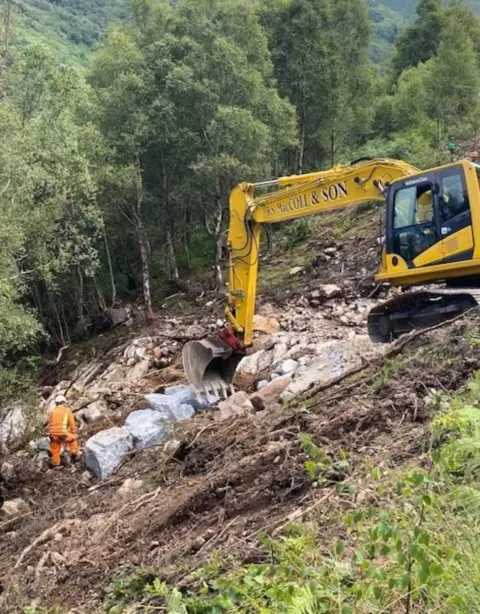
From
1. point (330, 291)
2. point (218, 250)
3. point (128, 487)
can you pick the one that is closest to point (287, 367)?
point (128, 487)

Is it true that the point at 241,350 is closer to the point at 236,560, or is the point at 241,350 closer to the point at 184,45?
the point at 236,560

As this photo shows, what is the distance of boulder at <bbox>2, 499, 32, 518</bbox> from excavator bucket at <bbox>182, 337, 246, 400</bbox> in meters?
3.09

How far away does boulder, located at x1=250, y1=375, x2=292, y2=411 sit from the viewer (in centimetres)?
829

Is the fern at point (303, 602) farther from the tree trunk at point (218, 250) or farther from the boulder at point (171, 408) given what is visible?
the tree trunk at point (218, 250)

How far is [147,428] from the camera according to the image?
360 inches

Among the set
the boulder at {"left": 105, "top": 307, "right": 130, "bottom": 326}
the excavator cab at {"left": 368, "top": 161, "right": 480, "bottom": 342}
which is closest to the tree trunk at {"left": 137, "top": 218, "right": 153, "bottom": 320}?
the boulder at {"left": 105, "top": 307, "right": 130, "bottom": 326}

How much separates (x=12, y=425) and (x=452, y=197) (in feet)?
25.0

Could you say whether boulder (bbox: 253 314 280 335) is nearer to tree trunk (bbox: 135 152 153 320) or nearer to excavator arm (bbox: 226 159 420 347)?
excavator arm (bbox: 226 159 420 347)

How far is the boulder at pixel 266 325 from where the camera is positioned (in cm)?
1349

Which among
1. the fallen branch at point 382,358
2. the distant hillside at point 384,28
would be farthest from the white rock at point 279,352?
the distant hillside at point 384,28

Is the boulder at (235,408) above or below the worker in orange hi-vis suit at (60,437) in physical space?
above

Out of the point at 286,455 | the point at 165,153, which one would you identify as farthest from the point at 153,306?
the point at 286,455

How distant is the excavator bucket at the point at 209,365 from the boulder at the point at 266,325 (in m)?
2.81

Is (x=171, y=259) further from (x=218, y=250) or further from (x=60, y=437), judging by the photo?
(x=60, y=437)
